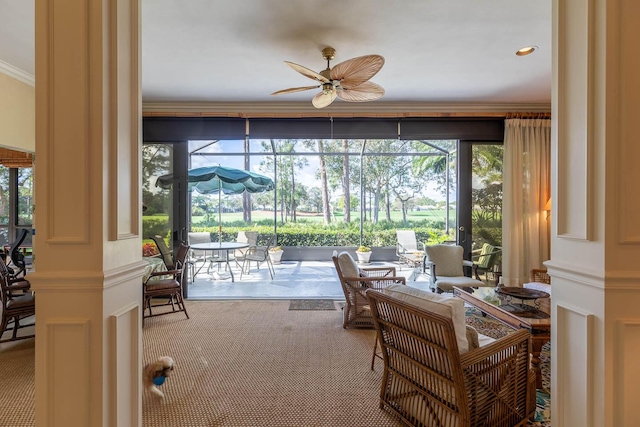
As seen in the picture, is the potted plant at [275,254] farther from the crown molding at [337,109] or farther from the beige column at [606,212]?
the beige column at [606,212]

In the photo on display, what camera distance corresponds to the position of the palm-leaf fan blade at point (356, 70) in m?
2.26

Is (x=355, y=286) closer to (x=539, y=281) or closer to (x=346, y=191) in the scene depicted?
(x=539, y=281)

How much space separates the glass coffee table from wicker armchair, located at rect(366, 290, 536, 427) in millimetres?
505

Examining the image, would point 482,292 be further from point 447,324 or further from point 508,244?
point 447,324

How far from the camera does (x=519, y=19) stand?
231cm

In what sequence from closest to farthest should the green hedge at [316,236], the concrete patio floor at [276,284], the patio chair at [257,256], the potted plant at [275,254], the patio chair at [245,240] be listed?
the concrete patio floor at [276,284], the patio chair at [257,256], the patio chair at [245,240], the potted plant at [275,254], the green hedge at [316,236]

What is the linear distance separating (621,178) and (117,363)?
2.10 meters

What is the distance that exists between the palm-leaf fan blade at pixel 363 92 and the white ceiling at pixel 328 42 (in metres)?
0.35

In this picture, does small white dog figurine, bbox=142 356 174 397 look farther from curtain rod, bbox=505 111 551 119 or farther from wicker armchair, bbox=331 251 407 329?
curtain rod, bbox=505 111 551 119

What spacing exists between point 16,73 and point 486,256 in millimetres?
6130

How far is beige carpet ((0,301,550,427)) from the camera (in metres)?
A: 1.89

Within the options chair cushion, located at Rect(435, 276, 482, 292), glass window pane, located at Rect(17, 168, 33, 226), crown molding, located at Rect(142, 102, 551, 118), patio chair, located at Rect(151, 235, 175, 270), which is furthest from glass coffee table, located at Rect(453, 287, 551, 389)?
glass window pane, located at Rect(17, 168, 33, 226)

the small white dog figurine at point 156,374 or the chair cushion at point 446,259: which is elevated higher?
the chair cushion at point 446,259

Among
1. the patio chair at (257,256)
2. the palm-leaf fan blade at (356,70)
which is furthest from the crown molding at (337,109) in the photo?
the patio chair at (257,256)
